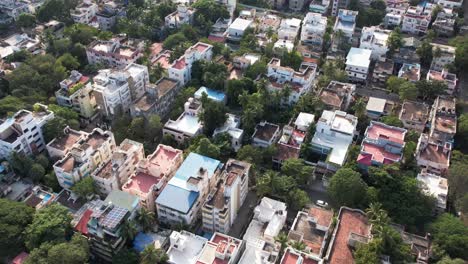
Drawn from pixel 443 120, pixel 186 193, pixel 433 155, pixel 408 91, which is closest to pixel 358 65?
pixel 408 91

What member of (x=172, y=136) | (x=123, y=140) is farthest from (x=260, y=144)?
(x=123, y=140)

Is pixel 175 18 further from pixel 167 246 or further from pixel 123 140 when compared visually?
pixel 167 246

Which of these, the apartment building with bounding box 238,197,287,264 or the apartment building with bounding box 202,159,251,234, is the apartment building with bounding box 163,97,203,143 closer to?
the apartment building with bounding box 202,159,251,234

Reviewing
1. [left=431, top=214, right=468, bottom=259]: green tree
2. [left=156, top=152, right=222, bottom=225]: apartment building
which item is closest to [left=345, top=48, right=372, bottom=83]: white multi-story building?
[left=431, top=214, right=468, bottom=259]: green tree

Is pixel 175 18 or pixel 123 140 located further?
pixel 175 18

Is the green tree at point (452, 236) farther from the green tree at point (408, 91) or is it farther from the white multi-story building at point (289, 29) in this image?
the white multi-story building at point (289, 29)

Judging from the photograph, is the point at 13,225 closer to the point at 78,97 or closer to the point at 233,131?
the point at 78,97
